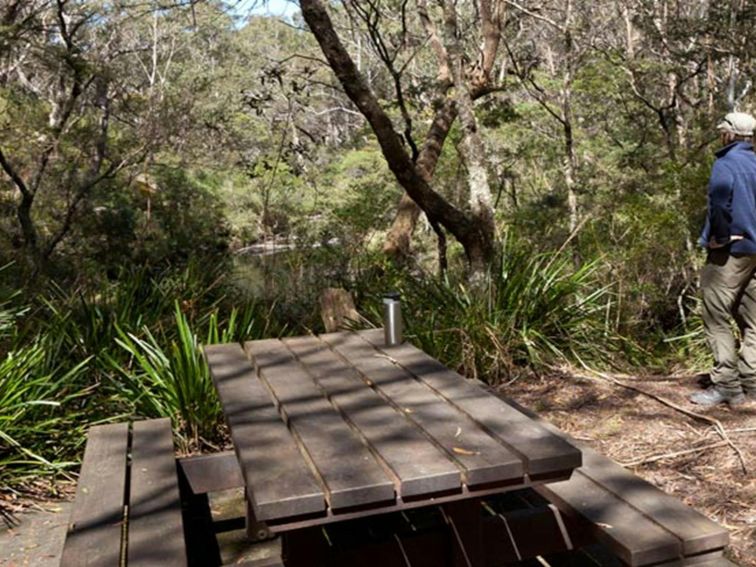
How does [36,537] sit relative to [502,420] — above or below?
below

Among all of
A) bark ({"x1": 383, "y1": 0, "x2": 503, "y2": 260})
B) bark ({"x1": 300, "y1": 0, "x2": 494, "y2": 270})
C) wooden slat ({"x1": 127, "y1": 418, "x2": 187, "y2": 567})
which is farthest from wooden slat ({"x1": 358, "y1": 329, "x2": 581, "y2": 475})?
bark ({"x1": 383, "y1": 0, "x2": 503, "y2": 260})

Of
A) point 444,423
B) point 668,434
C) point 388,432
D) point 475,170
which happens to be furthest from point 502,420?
point 475,170

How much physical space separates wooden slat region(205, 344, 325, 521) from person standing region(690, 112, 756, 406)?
257 centimetres

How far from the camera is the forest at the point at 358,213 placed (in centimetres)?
472

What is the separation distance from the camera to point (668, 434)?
395cm

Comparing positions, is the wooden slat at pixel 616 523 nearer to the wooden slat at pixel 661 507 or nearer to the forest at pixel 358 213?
the wooden slat at pixel 661 507

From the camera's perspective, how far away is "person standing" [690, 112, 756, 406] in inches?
159

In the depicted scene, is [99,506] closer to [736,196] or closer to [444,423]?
[444,423]

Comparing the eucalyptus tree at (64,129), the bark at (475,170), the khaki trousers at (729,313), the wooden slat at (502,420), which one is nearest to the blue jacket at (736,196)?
the khaki trousers at (729,313)

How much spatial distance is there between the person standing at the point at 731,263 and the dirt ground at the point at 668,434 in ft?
0.52

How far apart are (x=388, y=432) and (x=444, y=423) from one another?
172 millimetres

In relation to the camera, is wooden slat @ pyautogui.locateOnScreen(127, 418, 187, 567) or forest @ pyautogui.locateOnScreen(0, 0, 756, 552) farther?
forest @ pyautogui.locateOnScreen(0, 0, 756, 552)

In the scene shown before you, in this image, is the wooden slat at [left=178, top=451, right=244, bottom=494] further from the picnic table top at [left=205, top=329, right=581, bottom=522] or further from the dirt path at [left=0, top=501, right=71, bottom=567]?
the dirt path at [left=0, top=501, right=71, bottom=567]

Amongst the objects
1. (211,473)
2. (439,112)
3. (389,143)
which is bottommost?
(211,473)
